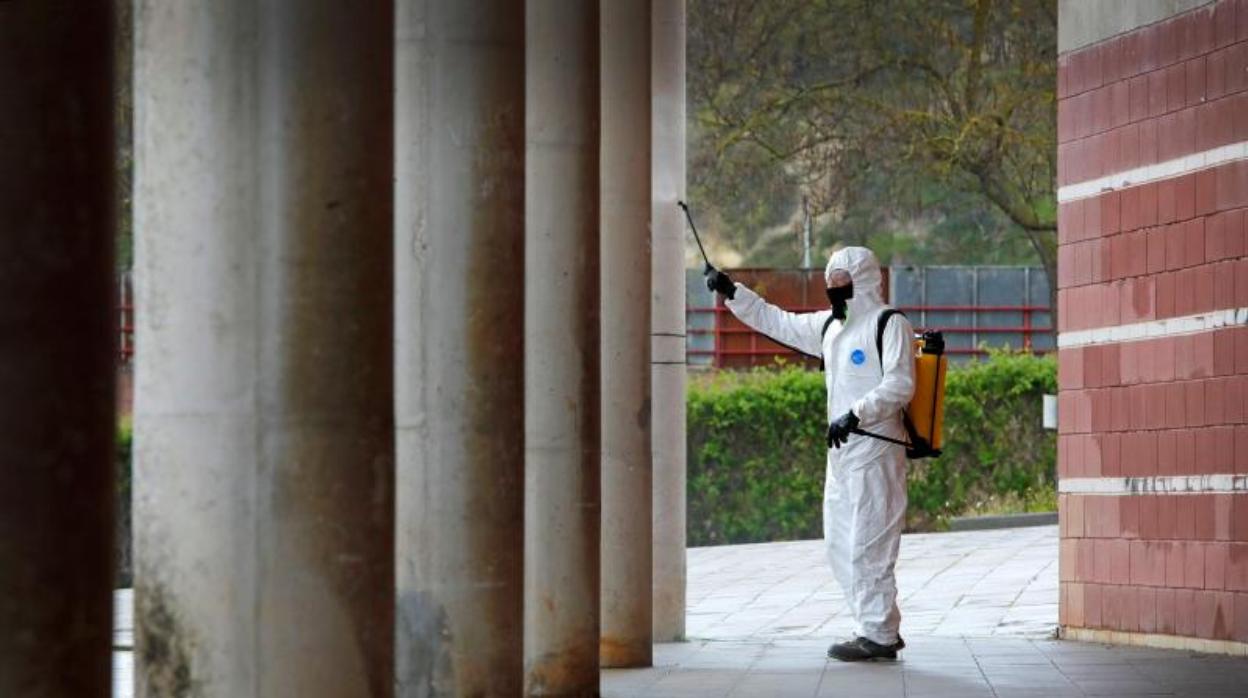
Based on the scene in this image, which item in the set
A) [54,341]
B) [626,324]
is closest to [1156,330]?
[626,324]

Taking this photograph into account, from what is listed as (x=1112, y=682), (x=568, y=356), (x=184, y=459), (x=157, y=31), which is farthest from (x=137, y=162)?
(x=1112, y=682)

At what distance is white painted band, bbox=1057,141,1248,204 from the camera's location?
13836 mm

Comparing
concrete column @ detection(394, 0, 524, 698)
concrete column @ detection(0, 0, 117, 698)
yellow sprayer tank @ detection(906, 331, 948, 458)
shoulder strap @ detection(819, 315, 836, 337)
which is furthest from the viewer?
shoulder strap @ detection(819, 315, 836, 337)

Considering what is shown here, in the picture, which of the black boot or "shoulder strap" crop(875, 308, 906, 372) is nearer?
the black boot

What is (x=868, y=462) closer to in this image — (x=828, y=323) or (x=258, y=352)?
(x=828, y=323)

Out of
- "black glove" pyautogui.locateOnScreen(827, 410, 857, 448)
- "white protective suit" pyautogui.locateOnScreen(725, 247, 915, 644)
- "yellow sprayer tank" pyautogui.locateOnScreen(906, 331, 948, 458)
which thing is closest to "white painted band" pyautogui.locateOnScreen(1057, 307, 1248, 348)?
"yellow sprayer tank" pyautogui.locateOnScreen(906, 331, 948, 458)

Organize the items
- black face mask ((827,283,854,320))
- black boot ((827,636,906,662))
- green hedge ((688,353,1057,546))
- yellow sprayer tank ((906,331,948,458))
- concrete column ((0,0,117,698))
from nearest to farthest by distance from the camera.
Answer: concrete column ((0,0,117,698)) < black boot ((827,636,906,662)) < yellow sprayer tank ((906,331,948,458)) < black face mask ((827,283,854,320)) < green hedge ((688,353,1057,546))

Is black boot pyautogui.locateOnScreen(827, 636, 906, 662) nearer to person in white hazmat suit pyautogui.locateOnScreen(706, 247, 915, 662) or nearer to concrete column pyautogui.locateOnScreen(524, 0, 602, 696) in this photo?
person in white hazmat suit pyautogui.locateOnScreen(706, 247, 915, 662)

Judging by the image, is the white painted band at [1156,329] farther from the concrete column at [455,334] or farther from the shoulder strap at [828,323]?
the concrete column at [455,334]

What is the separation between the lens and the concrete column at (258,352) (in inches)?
312

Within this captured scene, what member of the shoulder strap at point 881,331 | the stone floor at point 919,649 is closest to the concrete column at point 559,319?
the stone floor at point 919,649

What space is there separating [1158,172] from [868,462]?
2.63m

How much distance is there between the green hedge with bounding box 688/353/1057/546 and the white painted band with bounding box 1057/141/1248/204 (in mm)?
15800

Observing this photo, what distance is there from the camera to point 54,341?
5.44m
